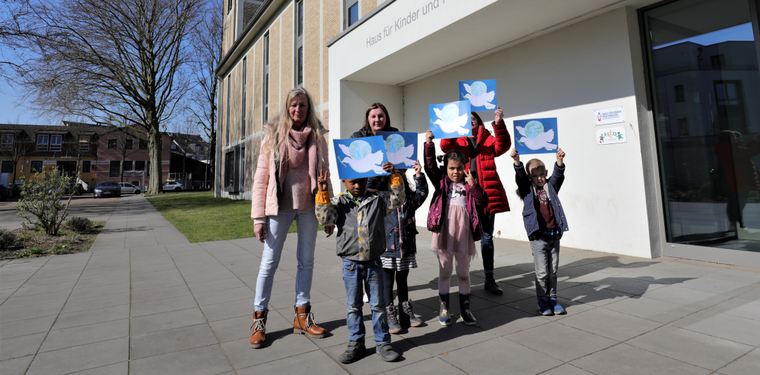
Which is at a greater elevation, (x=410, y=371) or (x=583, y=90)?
(x=583, y=90)

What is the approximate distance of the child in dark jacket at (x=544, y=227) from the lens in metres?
3.53

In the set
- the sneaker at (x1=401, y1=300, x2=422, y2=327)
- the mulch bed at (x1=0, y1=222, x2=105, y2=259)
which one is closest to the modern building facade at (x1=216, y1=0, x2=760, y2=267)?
the sneaker at (x1=401, y1=300, x2=422, y2=327)

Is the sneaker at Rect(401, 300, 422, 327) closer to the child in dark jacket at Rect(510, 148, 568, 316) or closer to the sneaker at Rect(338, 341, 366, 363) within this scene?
the sneaker at Rect(338, 341, 366, 363)

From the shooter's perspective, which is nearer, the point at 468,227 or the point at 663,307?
the point at 468,227

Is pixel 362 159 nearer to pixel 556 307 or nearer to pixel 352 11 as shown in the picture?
pixel 556 307

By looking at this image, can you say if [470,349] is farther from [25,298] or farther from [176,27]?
[176,27]

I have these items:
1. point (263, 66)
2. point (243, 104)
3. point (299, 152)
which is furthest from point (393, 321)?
point (243, 104)

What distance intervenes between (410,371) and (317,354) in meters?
0.73

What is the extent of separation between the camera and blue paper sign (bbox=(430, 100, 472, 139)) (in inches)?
140

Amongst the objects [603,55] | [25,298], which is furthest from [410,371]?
[603,55]

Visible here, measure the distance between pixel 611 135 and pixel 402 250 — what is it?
516 cm

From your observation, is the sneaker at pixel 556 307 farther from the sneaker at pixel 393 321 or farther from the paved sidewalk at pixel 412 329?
the sneaker at pixel 393 321

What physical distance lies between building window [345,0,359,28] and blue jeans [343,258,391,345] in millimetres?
11502

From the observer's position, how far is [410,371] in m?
2.48
